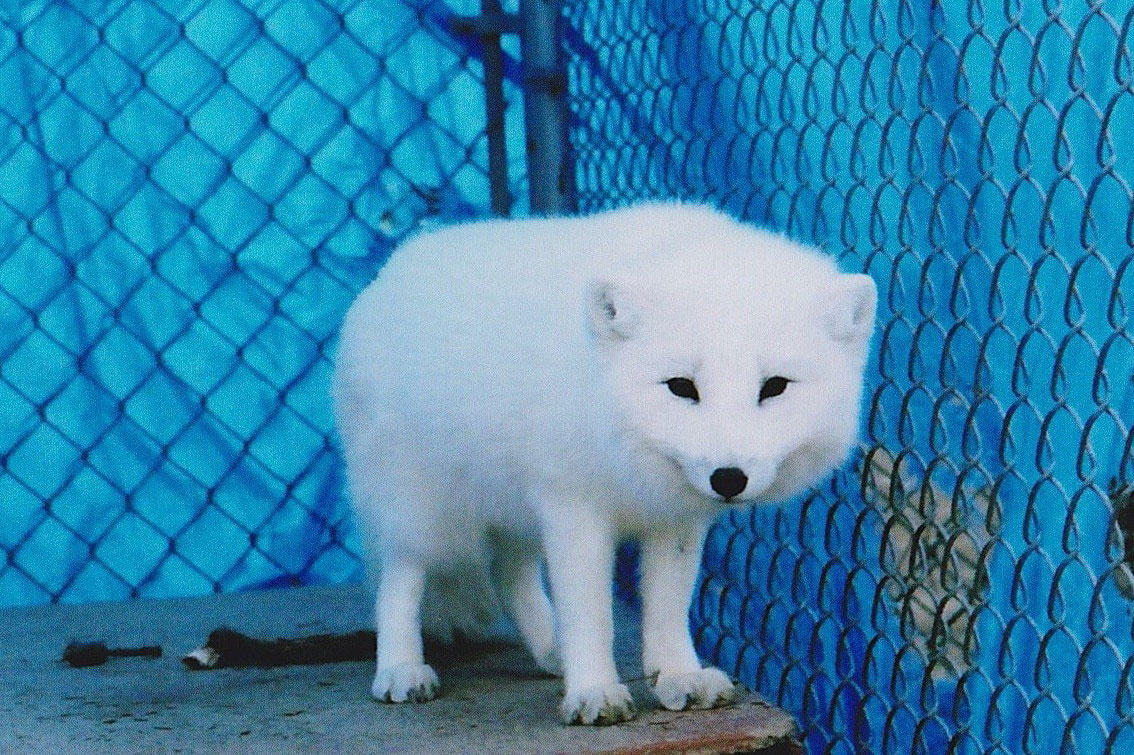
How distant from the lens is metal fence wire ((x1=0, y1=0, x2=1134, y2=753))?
223 centimetres

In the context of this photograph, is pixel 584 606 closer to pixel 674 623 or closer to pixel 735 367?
pixel 674 623

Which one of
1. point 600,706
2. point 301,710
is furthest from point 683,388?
point 301,710

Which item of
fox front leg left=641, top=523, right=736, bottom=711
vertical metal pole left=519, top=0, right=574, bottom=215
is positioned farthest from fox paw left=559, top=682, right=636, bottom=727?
Answer: vertical metal pole left=519, top=0, right=574, bottom=215

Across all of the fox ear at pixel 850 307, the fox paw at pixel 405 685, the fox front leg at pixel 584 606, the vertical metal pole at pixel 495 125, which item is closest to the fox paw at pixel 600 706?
the fox front leg at pixel 584 606

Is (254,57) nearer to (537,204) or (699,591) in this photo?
(537,204)

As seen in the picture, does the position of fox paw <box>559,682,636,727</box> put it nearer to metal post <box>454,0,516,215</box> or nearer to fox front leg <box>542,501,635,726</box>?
fox front leg <box>542,501,635,726</box>

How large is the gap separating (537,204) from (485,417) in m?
1.47

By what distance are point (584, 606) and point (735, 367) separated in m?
0.47

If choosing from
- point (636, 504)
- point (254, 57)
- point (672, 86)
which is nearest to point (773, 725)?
point (636, 504)

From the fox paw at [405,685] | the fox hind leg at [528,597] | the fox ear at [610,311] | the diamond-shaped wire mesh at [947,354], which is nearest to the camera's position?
the fox ear at [610,311]

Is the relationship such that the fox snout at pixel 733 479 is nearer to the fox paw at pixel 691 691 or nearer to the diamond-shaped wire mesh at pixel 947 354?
the diamond-shaped wire mesh at pixel 947 354

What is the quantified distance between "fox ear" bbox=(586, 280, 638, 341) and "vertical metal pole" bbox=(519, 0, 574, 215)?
1.59 m

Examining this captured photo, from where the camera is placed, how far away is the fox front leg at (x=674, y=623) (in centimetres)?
232

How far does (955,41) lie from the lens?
2.43 m
